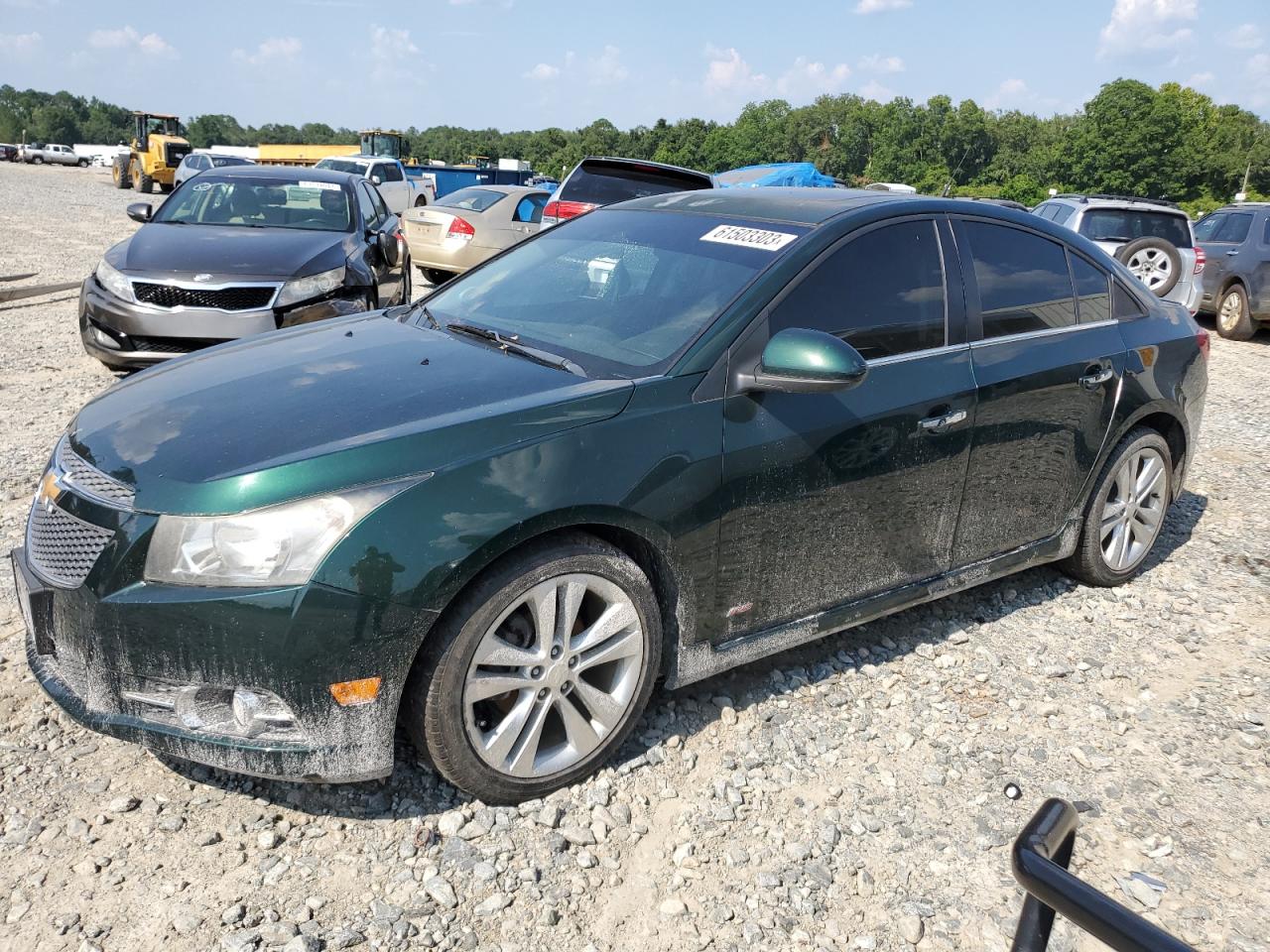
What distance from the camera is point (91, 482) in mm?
2637

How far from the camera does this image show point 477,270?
413cm

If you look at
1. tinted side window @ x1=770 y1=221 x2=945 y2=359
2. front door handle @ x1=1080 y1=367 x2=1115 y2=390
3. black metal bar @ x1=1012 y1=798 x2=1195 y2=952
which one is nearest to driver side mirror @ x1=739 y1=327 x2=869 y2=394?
tinted side window @ x1=770 y1=221 x2=945 y2=359

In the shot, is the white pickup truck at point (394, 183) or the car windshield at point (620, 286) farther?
the white pickup truck at point (394, 183)

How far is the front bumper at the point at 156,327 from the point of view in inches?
249

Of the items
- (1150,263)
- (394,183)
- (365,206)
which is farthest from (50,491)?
(394,183)

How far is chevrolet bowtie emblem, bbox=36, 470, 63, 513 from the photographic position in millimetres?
2731

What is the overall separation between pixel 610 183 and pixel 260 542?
8.85m

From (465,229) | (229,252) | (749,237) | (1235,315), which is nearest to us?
(749,237)

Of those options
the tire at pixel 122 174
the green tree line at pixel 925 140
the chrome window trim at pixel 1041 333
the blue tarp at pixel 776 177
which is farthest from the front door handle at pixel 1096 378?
the green tree line at pixel 925 140

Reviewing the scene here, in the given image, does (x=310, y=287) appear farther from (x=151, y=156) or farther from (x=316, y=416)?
(x=151, y=156)

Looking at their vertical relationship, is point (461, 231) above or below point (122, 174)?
above

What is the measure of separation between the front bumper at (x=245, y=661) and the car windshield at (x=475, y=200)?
1189cm

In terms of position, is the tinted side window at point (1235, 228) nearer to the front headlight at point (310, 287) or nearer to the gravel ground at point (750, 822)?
the gravel ground at point (750, 822)

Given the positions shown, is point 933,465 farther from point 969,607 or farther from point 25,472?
point 25,472
